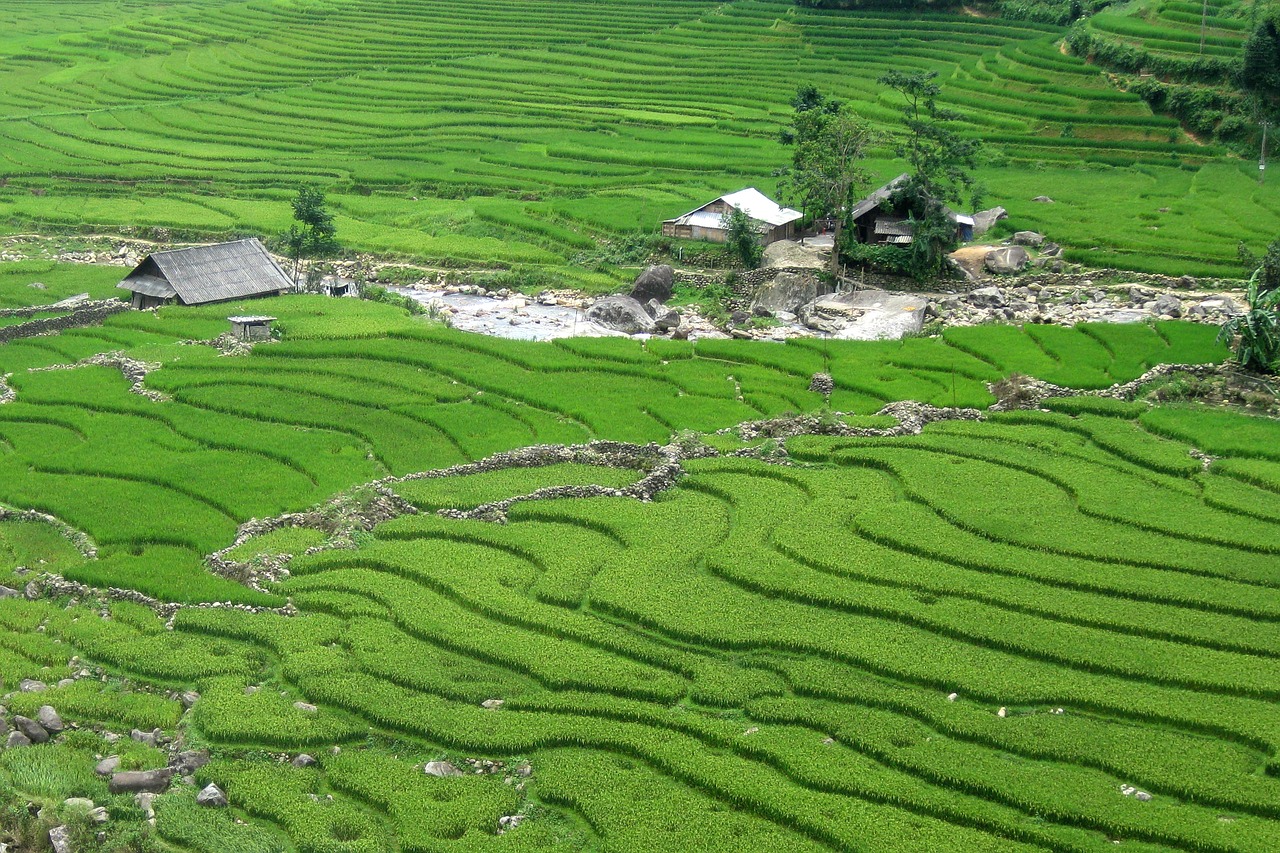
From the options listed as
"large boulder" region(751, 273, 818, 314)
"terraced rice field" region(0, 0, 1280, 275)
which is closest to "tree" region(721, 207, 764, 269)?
"large boulder" region(751, 273, 818, 314)

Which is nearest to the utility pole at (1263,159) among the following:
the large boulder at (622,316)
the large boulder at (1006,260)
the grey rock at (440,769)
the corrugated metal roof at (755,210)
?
the large boulder at (1006,260)

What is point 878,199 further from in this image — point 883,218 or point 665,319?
point 665,319

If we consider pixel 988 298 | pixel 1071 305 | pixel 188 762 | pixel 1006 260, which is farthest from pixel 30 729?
pixel 1006 260

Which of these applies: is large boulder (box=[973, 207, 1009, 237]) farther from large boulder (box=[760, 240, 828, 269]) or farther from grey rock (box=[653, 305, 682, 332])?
grey rock (box=[653, 305, 682, 332])

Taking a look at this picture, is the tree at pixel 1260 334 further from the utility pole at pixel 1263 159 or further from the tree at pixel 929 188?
the utility pole at pixel 1263 159

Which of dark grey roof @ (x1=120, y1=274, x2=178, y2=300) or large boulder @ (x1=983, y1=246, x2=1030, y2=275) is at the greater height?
large boulder @ (x1=983, y1=246, x2=1030, y2=275)
